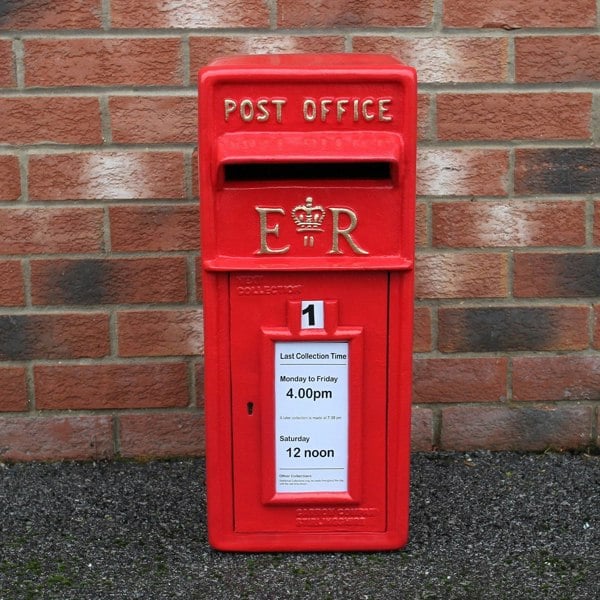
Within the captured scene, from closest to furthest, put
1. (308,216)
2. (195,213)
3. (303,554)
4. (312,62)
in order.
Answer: (308,216) → (312,62) → (303,554) → (195,213)

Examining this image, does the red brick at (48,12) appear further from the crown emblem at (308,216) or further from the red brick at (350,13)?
A: the crown emblem at (308,216)

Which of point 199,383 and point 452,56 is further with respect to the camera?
point 199,383

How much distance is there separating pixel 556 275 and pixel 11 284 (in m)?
1.79

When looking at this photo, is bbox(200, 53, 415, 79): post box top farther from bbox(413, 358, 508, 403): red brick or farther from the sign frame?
bbox(413, 358, 508, 403): red brick

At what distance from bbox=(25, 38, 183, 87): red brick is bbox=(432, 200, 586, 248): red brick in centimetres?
97

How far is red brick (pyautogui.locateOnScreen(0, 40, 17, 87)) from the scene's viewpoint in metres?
3.20

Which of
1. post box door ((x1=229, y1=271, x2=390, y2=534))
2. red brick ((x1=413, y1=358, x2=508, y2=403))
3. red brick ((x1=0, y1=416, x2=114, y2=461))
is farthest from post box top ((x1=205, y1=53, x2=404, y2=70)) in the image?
red brick ((x1=0, y1=416, x2=114, y2=461))

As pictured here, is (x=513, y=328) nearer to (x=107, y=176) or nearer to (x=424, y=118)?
(x=424, y=118)

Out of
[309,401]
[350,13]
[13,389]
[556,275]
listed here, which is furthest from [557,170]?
[13,389]

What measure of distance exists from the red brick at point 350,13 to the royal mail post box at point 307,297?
1.47 ft

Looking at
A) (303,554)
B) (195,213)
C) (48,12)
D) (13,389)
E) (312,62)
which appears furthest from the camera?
(13,389)

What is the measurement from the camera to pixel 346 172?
259cm

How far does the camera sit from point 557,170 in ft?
10.9

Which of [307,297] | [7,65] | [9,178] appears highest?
[7,65]
